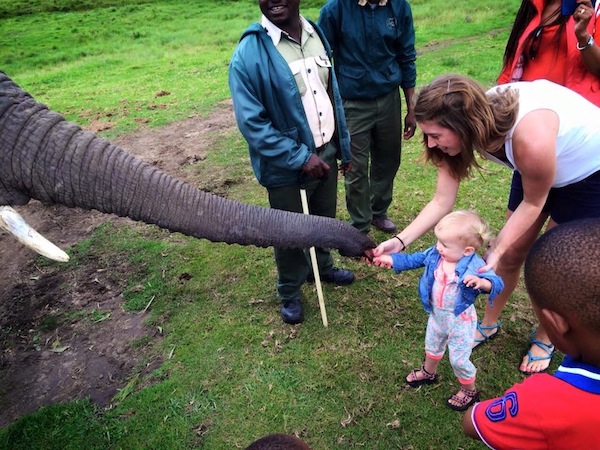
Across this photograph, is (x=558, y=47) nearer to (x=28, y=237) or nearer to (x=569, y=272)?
(x=569, y=272)

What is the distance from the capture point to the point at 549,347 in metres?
3.18

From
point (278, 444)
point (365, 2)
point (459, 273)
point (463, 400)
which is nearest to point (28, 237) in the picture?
point (278, 444)

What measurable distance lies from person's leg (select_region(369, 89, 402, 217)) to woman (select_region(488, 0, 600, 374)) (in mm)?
1257

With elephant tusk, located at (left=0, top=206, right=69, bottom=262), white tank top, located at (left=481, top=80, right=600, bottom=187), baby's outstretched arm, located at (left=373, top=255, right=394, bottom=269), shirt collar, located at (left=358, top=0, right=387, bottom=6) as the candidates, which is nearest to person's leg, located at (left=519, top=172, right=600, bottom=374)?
white tank top, located at (left=481, top=80, right=600, bottom=187)

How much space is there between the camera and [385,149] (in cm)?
454

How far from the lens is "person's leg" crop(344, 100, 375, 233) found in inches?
166

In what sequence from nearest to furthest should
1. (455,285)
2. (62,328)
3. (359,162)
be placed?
(455,285), (62,328), (359,162)

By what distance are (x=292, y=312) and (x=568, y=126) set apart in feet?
7.52

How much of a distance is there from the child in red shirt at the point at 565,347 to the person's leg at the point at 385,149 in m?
2.87

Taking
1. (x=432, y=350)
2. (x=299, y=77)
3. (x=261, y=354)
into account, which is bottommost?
(x=261, y=354)

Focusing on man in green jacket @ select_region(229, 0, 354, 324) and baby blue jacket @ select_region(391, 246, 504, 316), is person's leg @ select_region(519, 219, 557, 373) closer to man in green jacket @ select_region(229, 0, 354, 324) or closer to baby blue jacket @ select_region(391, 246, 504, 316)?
baby blue jacket @ select_region(391, 246, 504, 316)

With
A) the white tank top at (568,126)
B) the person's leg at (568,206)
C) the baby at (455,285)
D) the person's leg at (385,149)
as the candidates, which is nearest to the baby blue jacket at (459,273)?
the baby at (455,285)

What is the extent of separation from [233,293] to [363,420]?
168 centimetres

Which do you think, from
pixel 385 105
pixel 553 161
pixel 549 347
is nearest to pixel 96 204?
pixel 553 161
